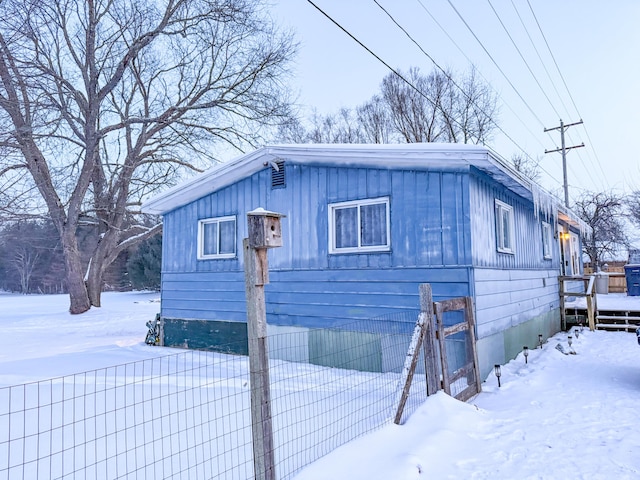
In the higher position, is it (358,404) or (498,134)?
(498,134)

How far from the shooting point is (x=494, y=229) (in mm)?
6871

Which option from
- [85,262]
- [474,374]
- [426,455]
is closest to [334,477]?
[426,455]

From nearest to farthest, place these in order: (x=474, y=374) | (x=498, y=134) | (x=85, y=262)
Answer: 1. (x=474, y=374)
2. (x=498, y=134)
3. (x=85, y=262)

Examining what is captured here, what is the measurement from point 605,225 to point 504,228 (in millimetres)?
23695

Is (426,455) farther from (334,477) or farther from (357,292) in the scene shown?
(357,292)

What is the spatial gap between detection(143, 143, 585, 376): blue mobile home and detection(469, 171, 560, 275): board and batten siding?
34 millimetres

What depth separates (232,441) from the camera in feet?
12.5

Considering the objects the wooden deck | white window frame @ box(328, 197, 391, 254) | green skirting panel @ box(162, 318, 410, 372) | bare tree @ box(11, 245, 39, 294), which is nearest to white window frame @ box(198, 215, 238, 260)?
green skirting panel @ box(162, 318, 410, 372)

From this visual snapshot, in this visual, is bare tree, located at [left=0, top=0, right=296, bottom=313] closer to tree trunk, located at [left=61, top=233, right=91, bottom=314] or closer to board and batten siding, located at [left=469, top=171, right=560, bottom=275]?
tree trunk, located at [left=61, top=233, right=91, bottom=314]

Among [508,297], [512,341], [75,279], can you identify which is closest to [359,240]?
[508,297]

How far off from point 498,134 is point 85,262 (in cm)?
3373

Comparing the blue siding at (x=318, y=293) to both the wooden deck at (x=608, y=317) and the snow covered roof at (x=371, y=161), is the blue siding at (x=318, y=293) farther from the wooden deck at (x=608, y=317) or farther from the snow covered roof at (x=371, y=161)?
the wooden deck at (x=608, y=317)

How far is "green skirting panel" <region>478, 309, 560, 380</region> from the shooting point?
20.1 feet

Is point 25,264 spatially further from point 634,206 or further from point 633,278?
point 634,206
